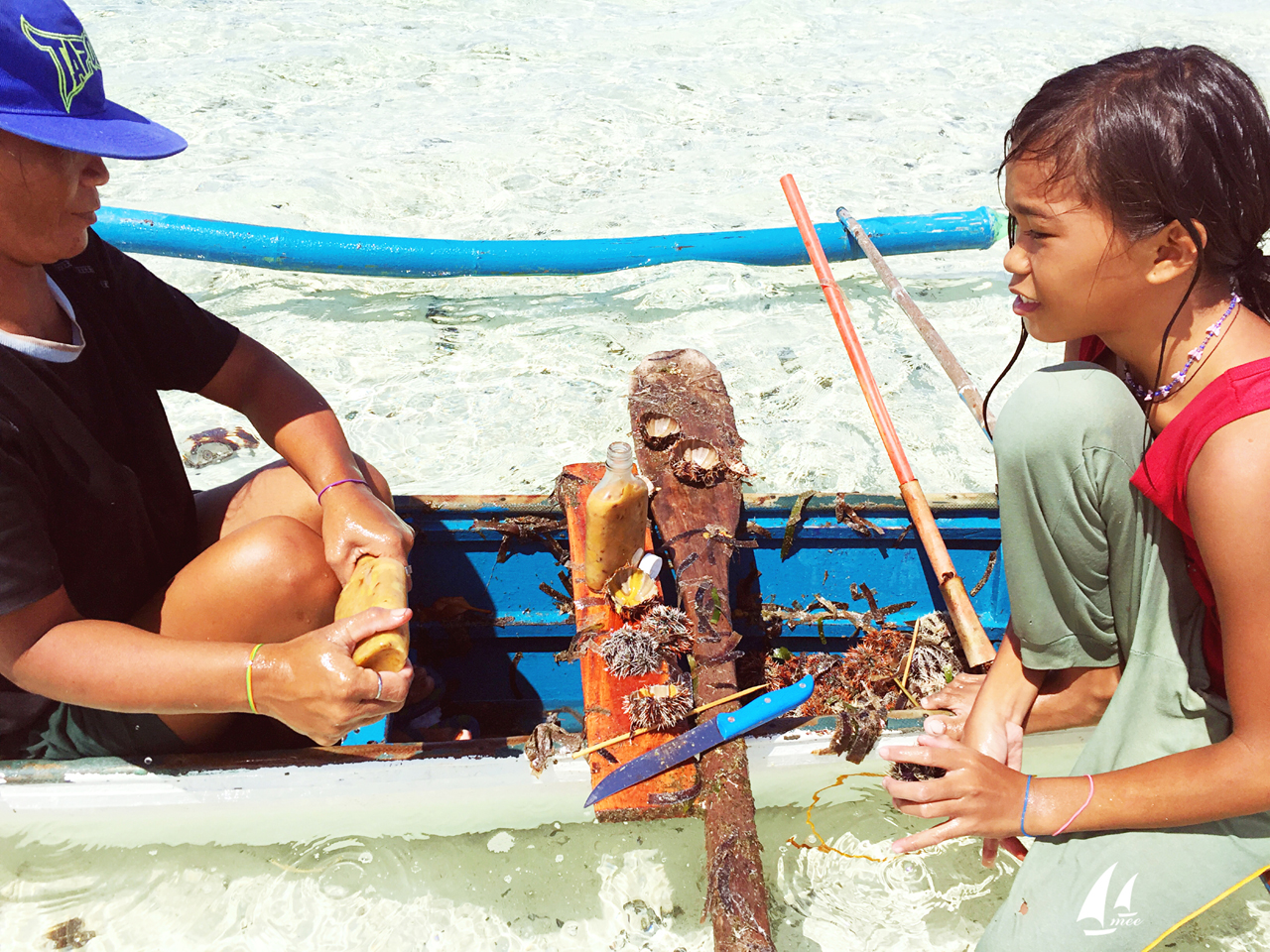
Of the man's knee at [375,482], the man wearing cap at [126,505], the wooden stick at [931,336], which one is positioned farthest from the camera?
the wooden stick at [931,336]

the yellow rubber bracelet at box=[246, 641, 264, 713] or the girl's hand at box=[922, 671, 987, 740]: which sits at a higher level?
the yellow rubber bracelet at box=[246, 641, 264, 713]

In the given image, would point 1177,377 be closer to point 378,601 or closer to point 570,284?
point 378,601

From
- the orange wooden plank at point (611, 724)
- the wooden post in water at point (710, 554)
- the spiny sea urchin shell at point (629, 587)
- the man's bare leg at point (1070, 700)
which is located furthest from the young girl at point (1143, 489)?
the spiny sea urchin shell at point (629, 587)

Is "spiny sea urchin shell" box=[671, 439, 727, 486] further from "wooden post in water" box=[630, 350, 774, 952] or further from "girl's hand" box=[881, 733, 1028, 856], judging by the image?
"girl's hand" box=[881, 733, 1028, 856]

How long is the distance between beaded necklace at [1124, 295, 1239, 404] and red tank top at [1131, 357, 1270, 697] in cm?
9

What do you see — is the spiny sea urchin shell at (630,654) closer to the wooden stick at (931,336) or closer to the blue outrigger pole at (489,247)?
the wooden stick at (931,336)

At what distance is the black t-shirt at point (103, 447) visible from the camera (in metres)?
1.60

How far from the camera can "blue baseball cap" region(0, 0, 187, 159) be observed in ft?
4.84

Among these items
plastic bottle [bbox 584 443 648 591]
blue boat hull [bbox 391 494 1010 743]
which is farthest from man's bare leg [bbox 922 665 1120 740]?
plastic bottle [bbox 584 443 648 591]

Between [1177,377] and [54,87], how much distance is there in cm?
200

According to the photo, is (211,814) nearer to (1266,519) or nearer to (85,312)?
(85,312)

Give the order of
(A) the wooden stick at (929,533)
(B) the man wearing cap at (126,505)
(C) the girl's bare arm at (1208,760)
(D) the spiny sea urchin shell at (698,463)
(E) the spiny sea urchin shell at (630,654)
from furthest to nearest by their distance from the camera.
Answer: (D) the spiny sea urchin shell at (698,463) < (A) the wooden stick at (929,533) < (E) the spiny sea urchin shell at (630,654) < (B) the man wearing cap at (126,505) < (C) the girl's bare arm at (1208,760)

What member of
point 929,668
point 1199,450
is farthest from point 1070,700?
point 1199,450

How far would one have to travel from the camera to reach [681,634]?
2.19m
